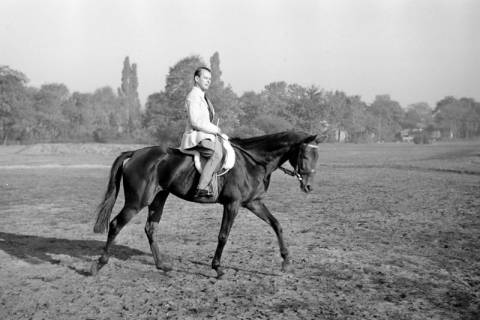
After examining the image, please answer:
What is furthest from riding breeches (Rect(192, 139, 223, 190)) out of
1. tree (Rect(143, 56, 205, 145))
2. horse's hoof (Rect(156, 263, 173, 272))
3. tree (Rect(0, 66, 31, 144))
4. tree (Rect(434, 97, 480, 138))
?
tree (Rect(434, 97, 480, 138))

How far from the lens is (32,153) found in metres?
49.0

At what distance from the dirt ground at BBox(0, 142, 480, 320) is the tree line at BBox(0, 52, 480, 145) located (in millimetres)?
31785

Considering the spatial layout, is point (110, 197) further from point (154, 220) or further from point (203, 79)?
point (203, 79)

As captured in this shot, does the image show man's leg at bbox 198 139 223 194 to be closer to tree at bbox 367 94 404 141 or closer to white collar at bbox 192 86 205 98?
white collar at bbox 192 86 205 98

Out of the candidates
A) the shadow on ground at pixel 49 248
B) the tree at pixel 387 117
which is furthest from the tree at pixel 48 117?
the tree at pixel 387 117

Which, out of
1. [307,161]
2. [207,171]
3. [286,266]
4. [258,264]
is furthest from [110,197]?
[307,161]

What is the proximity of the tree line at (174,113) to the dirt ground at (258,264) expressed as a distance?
1251 inches

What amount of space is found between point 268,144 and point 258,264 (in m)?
2.16

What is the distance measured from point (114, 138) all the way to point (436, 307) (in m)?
66.8

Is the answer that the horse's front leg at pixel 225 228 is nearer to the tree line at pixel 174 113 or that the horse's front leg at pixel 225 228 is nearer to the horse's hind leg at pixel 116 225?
the horse's hind leg at pixel 116 225

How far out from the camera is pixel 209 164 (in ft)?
20.3

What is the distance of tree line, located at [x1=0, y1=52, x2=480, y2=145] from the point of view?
2251 inches

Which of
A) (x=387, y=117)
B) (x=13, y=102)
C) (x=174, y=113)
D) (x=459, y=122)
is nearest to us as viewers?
(x=174, y=113)

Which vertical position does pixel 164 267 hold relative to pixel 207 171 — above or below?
below
